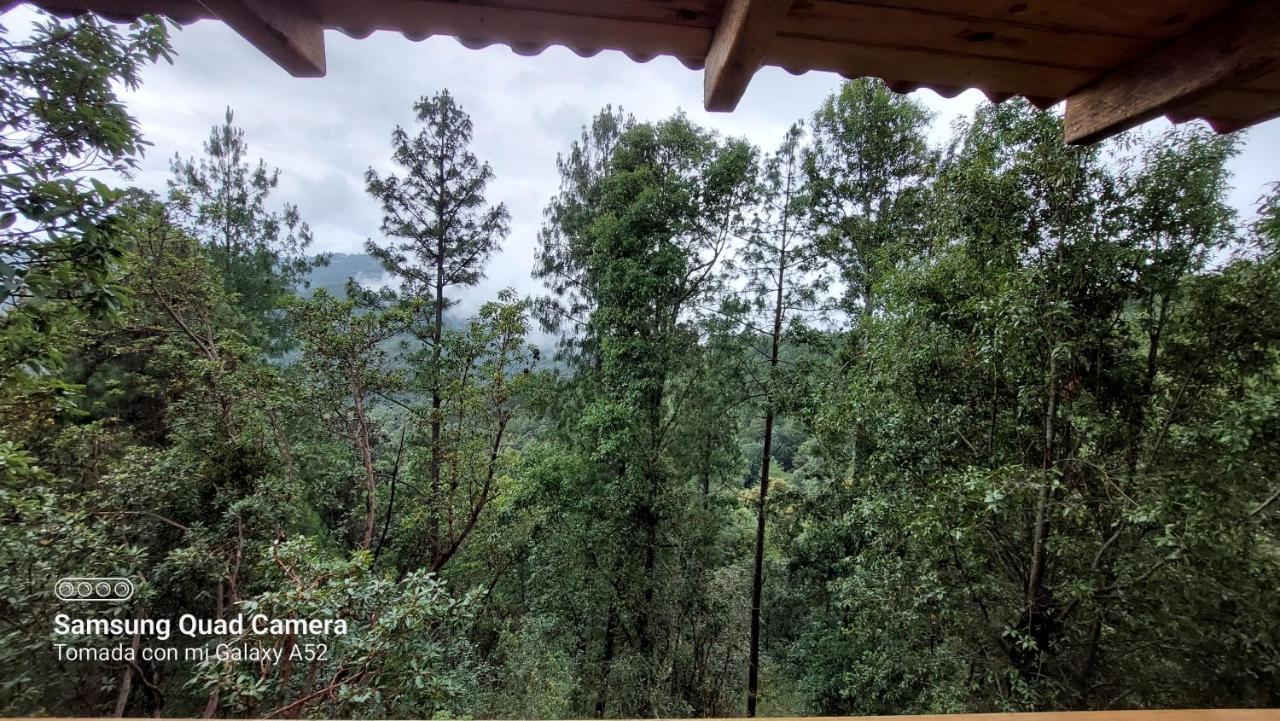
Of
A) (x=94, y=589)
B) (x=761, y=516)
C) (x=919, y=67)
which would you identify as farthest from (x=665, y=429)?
(x=919, y=67)

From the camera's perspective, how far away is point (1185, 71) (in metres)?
0.89

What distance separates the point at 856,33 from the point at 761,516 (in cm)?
671

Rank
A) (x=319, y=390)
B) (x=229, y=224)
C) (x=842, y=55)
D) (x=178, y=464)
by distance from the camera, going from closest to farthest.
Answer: (x=842, y=55), (x=178, y=464), (x=319, y=390), (x=229, y=224)

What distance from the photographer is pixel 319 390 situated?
4.45 meters

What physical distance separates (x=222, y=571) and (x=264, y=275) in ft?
18.9

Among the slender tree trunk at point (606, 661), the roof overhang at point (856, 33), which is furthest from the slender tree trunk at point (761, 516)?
the roof overhang at point (856, 33)

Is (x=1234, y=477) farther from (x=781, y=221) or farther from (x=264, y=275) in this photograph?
(x=264, y=275)

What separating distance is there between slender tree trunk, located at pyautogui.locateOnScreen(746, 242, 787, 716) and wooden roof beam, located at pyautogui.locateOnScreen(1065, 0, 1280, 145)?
5.51 meters

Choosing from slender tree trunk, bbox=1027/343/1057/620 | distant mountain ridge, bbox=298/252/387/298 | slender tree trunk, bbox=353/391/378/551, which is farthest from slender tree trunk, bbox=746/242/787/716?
distant mountain ridge, bbox=298/252/387/298

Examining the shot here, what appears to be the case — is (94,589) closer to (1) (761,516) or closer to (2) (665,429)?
(2) (665,429)

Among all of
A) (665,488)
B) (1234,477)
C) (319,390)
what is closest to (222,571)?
(319,390)

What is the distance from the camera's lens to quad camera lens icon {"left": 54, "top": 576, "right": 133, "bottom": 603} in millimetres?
1851

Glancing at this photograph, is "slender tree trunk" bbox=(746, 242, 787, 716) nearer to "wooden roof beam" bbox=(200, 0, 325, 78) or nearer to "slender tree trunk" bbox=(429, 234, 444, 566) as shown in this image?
"slender tree trunk" bbox=(429, 234, 444, 566)

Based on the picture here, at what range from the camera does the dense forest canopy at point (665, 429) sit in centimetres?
184
